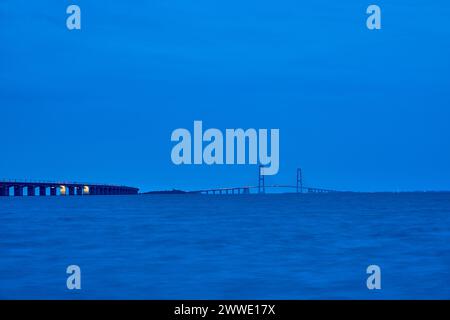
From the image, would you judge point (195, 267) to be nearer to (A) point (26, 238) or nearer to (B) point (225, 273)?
(B) point (225, 273)

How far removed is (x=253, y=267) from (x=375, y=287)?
14.2 ft

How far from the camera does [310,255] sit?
76.7ft

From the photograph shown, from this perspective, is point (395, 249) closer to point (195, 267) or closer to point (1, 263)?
point (195, 267)

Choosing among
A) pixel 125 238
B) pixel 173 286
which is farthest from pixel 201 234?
pixel 173 286

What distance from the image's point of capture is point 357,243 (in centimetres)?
2886

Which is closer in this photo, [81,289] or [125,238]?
[81,289]

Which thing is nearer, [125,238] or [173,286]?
[173,286]

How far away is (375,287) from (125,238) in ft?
53.5

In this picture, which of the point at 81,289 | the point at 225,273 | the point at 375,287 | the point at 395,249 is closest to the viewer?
the point at 81,289
